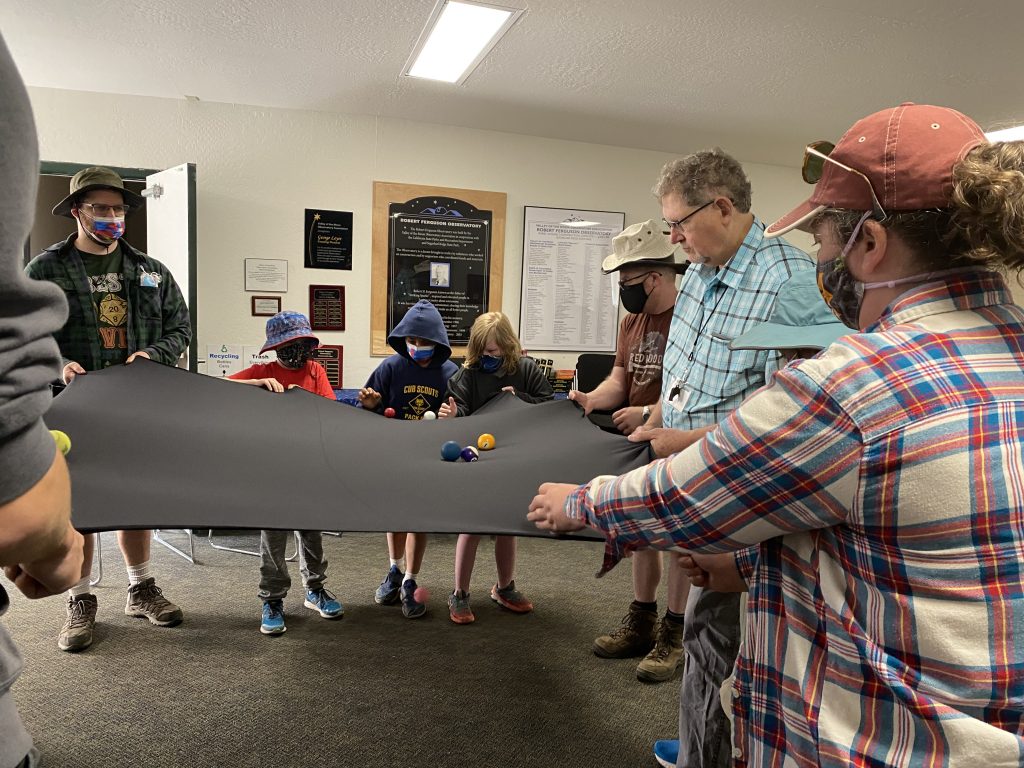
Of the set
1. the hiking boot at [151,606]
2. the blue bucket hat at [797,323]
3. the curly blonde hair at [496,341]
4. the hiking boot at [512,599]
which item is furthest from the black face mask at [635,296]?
the hiking boot at [151,606]

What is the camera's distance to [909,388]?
842 millimetres

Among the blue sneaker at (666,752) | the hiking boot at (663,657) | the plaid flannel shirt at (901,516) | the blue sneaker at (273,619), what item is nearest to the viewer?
the plaid flannel shirt at (901,516)

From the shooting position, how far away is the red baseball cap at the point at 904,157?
92 centimetres

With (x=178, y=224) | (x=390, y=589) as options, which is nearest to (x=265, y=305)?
Answer: (x=178, y=224)

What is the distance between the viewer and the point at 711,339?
194 centimetres

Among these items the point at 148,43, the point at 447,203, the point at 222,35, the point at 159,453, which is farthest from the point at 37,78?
the point at 159,453

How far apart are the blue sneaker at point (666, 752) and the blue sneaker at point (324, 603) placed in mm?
1562

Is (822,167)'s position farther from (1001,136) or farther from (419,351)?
(419,351)

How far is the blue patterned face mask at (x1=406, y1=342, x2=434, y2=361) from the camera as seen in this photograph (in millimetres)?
3260

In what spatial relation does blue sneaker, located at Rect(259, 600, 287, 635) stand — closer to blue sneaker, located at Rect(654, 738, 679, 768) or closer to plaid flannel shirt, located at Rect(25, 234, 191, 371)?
plaid flannel shirt, located at Rect(25, 234, 191, 371)

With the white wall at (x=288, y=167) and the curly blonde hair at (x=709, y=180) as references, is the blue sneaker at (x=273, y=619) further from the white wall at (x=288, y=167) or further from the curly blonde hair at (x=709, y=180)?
the curly blonde hair at (x=709, y=180)

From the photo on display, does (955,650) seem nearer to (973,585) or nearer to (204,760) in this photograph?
(973,585)

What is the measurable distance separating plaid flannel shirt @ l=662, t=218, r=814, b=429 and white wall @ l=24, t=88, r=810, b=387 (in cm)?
329

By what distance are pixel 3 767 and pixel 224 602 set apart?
9.01ft
